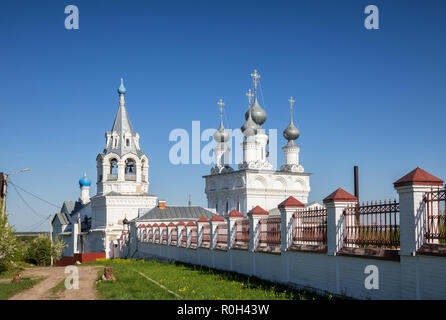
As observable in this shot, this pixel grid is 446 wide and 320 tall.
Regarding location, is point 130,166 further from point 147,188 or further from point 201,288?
point 201,288

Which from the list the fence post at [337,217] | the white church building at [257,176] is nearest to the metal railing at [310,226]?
the fence post at [337,217]

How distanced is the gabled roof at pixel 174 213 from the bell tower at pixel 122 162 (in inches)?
151

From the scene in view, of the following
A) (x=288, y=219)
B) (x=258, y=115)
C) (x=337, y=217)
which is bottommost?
(x=288, y=219)

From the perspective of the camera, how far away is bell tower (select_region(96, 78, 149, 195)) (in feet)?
133

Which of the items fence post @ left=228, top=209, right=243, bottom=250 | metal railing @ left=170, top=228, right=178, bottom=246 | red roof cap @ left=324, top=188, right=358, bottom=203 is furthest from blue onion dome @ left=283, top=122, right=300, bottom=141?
red roof cap @ left=324, top=188, right=358, bottom=203

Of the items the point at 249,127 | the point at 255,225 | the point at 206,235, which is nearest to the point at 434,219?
the point at 255,225

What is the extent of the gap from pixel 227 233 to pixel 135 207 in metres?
26.1

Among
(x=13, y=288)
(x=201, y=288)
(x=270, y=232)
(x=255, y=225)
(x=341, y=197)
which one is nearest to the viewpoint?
(x=341, y=197)

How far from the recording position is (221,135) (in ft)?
169

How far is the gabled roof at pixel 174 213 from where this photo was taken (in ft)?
118

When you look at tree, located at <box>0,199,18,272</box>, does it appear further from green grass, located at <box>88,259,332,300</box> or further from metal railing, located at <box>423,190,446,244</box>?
metal railing, located at <box>423,190,446,244</box>

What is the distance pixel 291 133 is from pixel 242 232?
3417 cm

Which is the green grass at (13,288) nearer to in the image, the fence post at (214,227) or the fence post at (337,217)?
the fence post at (214,227)

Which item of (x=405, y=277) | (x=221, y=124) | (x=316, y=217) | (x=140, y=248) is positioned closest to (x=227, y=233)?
(x=316, y=217)
